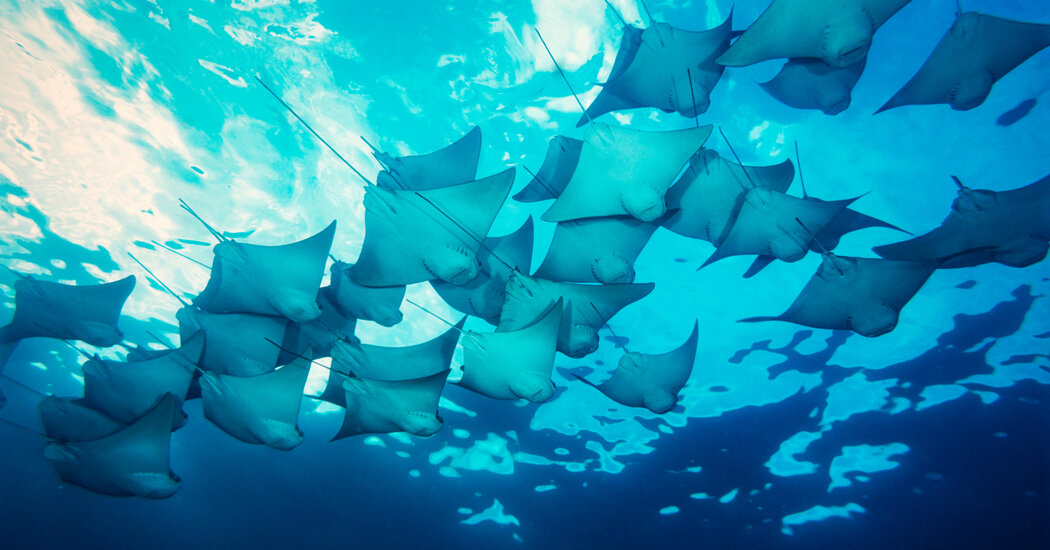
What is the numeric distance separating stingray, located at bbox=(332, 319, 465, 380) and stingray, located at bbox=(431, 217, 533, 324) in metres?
0.33

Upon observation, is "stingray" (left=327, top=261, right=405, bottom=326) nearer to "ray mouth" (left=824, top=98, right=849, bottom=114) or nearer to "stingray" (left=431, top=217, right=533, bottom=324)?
"stingray" (left=431, top=217, right=533, bottom=324)

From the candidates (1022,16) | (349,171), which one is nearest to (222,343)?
(349,171)

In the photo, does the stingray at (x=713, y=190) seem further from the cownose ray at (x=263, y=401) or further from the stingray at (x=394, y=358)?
the cownose ray at (x=263, y=401)

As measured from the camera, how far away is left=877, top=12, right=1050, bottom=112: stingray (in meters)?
3.83

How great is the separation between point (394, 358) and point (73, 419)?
166 inches

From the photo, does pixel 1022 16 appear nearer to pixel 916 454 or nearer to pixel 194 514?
pixel 916 454

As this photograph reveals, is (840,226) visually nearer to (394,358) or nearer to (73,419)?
(394,358)

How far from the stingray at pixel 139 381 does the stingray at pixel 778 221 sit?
5.64 m

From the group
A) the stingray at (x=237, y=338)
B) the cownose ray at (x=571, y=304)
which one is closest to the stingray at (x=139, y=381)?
the stingray at (x=237, y=338)

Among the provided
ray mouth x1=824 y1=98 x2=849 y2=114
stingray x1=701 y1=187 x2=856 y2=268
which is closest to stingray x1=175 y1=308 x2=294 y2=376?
stingray x1=701 y1=187 x2=856 y2=268

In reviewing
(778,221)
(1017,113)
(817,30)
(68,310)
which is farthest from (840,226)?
(68,310)

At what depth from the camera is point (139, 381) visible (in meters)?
5.20

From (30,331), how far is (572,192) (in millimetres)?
7311

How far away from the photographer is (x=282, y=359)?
5.64 meters
